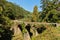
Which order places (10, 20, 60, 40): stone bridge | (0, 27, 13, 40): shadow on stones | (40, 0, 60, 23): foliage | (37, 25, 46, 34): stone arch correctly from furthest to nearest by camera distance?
1. (40, 0, 60, 23): foliage
2. (37, 25, 46, 34): stone arch
3. (10, 20, 60, 40): stone bridge
4. (0, 27, 13, 40): shadow on stones

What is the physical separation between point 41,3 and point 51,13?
28.0 ft

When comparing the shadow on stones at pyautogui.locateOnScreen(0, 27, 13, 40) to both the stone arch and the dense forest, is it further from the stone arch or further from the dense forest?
the stone arch

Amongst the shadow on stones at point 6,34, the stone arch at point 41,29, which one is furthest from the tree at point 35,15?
the shadow on stones at point 6,34

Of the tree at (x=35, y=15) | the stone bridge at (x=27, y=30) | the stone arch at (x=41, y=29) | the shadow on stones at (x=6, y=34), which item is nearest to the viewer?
the shadow on stones at (x=6, y=34)

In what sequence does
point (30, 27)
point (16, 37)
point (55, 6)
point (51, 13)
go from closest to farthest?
point (16, 37), point (30, 27), point (51, 13), point (55, 6)

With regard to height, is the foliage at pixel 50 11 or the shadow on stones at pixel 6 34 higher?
the foliage at pixel 50 11

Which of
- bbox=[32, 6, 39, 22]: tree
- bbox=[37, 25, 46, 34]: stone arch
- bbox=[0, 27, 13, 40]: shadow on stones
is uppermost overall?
bbox=[32, 6, 39, 22]: tree

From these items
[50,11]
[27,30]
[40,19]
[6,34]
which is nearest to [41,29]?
[27,30]

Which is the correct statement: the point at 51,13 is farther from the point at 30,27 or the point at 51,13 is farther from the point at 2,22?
the point at 2,22

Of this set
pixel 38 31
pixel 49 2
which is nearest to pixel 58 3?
pixel 49 2

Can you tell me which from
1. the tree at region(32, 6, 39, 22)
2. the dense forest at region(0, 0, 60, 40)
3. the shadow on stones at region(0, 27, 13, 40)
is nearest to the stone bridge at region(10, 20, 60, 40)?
the dense forest at region(0, 0, 60, 40)

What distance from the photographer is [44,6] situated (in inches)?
1695

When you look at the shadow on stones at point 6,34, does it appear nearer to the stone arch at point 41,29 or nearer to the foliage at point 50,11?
the stone arch at point 41,29

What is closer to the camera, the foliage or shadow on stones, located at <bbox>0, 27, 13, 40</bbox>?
shadow on stones, located at <bbox>0, 27, 13, 40</bbox>
